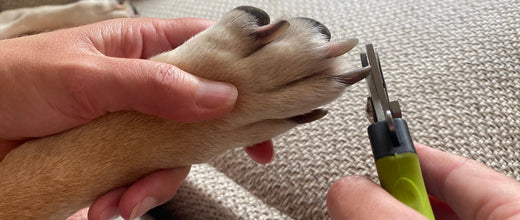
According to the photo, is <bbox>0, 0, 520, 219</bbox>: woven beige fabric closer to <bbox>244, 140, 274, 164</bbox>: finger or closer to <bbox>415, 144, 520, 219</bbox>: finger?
<bbox>244, 140, 274, 164</bbox>: finger

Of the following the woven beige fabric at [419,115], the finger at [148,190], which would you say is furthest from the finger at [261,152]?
the finger at [148,190]

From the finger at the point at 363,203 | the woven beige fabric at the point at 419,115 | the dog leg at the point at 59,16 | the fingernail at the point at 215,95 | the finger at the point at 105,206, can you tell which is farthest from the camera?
the dog leg at the point at 59,16

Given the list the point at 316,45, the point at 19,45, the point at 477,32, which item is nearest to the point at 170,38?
the point at 19,45

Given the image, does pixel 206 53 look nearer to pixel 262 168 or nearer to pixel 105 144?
pixel 105 144

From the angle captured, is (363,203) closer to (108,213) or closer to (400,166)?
(400,166)

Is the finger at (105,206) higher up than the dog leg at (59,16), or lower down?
lower down

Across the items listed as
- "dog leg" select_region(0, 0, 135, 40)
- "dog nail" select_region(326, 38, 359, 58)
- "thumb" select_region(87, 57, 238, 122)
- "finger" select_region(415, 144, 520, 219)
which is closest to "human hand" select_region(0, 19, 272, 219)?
"thumb" select_region(87, 57, 238, 122)

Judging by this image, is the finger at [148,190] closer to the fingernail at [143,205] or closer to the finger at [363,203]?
the fingernail at [143,205]

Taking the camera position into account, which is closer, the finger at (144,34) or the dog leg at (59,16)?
the finger at (144,34)
